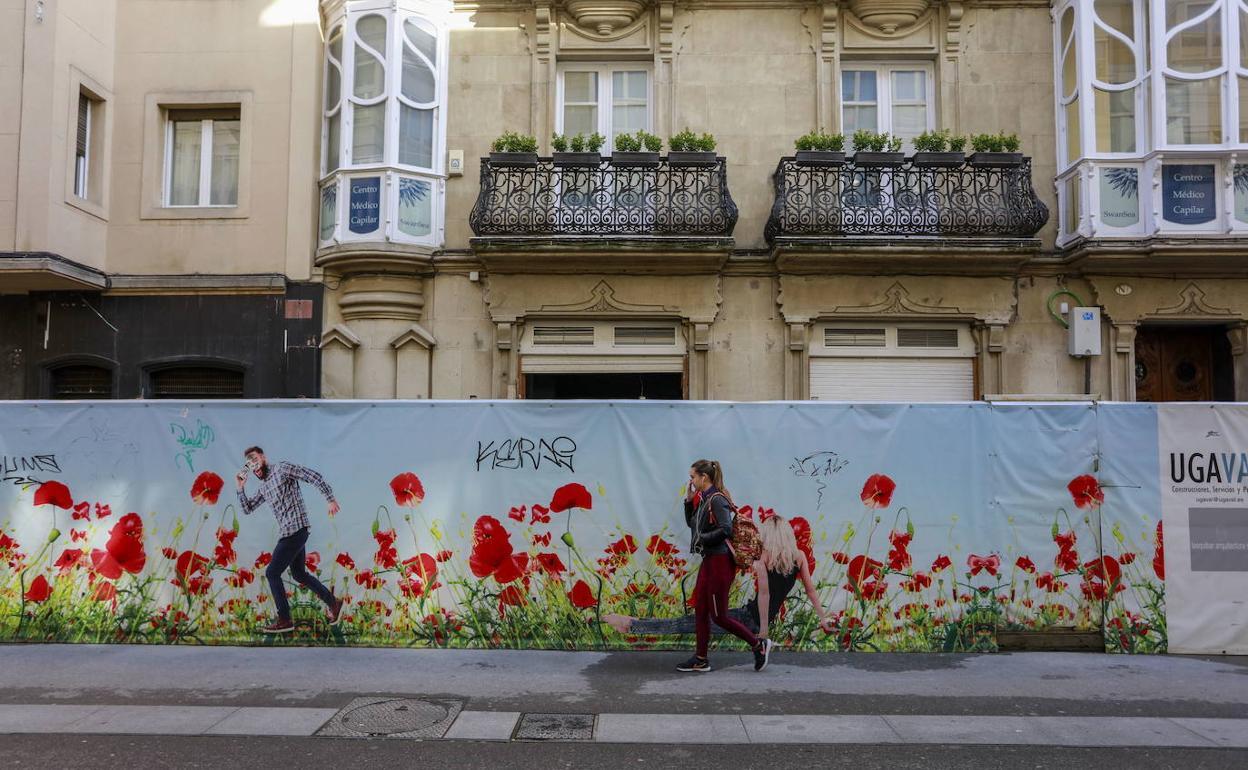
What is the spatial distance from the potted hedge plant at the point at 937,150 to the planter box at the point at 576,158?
467 cm

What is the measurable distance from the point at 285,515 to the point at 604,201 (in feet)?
22.0

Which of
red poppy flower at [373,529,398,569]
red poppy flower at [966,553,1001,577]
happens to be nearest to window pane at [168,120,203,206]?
red poppy flower at [373,529,398,569]

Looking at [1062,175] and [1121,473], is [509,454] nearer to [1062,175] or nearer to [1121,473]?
[1121,473]

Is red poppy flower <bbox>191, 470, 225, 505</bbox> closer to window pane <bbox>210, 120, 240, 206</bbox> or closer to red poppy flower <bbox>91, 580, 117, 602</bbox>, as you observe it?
red poppy flower <bbox>91, 580, 117, 602</bbox>

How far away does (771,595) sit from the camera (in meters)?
8.33

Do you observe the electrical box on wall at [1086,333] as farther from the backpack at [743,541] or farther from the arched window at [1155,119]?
the backpack at [743,541]

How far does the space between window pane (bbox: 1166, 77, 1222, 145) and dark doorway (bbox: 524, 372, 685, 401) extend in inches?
318

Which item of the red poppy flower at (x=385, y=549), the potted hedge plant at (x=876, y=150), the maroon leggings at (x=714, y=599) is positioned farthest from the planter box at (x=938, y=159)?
the red poppy flower at (x=385, y=549)

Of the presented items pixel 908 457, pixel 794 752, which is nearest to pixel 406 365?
pixel 908 457

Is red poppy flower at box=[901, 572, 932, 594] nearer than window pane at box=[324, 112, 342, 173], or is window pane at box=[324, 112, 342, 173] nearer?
red poppy flower at box=[901, 572, 932, 594]

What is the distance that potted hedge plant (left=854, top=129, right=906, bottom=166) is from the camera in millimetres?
13109

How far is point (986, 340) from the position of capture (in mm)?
13453

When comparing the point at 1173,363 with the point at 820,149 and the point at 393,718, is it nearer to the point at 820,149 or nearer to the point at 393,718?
the point at 820,149

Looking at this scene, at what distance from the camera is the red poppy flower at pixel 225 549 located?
8492 millimetres
